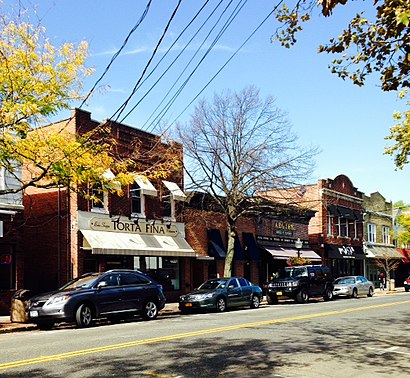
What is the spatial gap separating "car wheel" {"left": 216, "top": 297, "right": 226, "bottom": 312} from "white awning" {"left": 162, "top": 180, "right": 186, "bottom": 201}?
24.0 feet

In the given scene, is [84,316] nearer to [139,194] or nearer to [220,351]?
[220,351]

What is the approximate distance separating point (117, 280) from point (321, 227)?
28357 mm

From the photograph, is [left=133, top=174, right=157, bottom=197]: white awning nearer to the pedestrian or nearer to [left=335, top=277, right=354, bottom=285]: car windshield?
[left=335, top=277, right=354, bottom=285]: car windshield

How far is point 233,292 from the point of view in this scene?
23.0 metres

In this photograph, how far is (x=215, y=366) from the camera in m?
9.09

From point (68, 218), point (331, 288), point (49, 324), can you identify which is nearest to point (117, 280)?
point (49, 324)

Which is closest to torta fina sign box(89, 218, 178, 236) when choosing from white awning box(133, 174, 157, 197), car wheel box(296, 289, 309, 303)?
white awning box(133, 174, 157, 197)

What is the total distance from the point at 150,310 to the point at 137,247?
7.20 m

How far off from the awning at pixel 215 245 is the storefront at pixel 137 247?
58.1 inches

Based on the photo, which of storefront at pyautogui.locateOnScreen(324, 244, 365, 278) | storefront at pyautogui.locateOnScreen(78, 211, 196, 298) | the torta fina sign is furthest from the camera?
storefront at pyautogui.locateOnScreen(324, 244, 365, 278)

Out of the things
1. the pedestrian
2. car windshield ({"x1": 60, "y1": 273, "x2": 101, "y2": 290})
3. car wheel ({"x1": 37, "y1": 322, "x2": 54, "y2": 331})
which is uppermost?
car windshield ({"x1": 60, "y1": 273, "x2": 101, "y2": 290})

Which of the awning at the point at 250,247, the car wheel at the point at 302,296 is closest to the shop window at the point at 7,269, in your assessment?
the car wheel at the point at 302,296

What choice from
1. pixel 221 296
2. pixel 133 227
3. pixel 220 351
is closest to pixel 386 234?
pixel 133 227

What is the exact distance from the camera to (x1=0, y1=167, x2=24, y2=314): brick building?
21.2 metres
